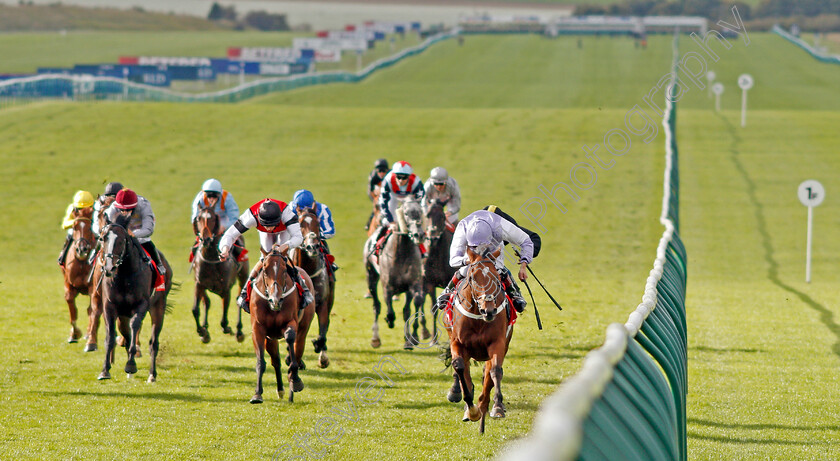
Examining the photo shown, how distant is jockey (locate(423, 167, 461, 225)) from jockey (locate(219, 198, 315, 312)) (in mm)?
2643

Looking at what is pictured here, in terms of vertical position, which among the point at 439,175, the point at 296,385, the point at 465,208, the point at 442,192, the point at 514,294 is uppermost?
the point at 439,175

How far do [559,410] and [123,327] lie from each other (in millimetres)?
9605

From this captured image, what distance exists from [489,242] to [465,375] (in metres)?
1.24

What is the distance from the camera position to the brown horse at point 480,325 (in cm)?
850

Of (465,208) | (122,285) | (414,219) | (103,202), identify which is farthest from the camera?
(465,208)

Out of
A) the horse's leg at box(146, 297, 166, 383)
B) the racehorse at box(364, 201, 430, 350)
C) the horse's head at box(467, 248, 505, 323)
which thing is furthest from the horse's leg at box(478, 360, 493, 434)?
the horse's leg at box(146, 297, 166, 383)

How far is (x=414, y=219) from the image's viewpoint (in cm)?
1256

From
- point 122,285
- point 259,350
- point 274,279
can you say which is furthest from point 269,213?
point 122,285

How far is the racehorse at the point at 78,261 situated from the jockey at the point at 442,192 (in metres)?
4.39

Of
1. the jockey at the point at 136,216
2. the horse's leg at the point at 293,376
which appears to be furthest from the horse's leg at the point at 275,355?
the jockey at the point at 136,216

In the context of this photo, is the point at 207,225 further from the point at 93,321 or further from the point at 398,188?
the point at 398,188

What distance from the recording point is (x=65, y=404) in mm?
10383

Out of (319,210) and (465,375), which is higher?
(319,210)

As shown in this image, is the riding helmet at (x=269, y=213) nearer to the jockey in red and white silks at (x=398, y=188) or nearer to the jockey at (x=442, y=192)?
the jockey at (x=442, y=192)
